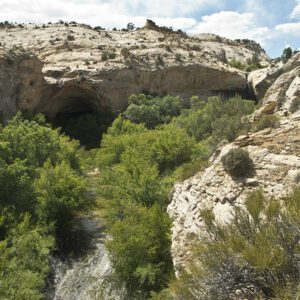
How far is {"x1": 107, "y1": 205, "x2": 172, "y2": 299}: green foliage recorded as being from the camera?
13891 mm

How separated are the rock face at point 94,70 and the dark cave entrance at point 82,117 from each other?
18 centimetres

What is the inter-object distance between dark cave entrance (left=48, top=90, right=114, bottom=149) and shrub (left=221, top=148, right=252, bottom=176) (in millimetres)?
27233

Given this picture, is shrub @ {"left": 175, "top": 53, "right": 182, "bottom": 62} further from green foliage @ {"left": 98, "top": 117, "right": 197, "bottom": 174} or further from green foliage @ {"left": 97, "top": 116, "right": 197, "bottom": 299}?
green foliage @ {"left": 97, "top": 116, "right": 197, "bottom": 299}

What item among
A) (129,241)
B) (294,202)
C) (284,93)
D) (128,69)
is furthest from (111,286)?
(128,69)

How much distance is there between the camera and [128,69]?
44438mm

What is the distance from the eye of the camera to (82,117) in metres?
44.7

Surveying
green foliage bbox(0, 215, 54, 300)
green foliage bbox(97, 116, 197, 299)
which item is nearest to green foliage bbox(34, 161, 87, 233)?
green foliage bbox(0, 215, 54, 300)

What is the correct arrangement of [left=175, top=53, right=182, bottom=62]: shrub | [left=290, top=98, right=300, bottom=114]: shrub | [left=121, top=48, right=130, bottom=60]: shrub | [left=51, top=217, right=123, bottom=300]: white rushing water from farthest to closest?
1. [left=175, top=53, right=182, bottom=62]: shrub
2. [left=121, top=48, right=130, bottom=60]: shrub
3. [left=290, top=98, right=300, bottom=114]: shrub
4. [left=51, top=217, right=123, bottom=300]: white rushing water

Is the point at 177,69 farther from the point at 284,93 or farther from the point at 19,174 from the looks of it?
the point at 19,174

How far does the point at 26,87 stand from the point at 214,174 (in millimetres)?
27646

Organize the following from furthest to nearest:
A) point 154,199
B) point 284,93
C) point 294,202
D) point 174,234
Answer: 1. point 284,93
2. point 154,199
3. point 174,234
4. point 294,202

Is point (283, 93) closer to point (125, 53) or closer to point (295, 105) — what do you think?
point (295, 105)

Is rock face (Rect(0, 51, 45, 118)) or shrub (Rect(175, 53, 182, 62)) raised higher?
shrub (Rect(175, 53, 182, 62))

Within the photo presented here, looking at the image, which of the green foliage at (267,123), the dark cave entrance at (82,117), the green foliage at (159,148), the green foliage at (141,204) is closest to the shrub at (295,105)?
the green foliage at (267,123)
